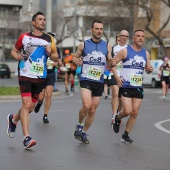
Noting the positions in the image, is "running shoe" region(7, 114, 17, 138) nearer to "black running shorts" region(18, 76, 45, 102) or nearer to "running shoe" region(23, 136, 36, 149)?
"black running shorts" region(18, 76, 45, 102)

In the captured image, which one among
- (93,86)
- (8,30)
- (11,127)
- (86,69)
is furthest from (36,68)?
(8,30)

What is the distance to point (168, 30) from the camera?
48.3m

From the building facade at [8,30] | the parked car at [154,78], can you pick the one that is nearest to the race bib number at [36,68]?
the parked car at [154,78]

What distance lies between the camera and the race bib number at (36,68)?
361 inches

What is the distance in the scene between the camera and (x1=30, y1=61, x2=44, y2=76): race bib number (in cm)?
917

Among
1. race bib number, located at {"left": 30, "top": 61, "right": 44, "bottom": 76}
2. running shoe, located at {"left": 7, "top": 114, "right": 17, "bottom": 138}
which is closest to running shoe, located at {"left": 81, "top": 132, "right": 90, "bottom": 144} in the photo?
running shoe, located at {"left": 7, "top": 114, "right": 17, "bottom": 138}

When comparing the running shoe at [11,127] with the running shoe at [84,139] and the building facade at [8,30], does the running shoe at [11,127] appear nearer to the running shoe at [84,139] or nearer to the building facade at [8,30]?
the running shoe at [84,139]

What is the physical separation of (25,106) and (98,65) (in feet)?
4.85

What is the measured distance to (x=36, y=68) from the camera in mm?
9180

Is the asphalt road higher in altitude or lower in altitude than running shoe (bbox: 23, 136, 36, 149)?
lower

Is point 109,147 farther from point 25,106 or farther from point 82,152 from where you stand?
point 25,106

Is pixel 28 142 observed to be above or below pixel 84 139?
above

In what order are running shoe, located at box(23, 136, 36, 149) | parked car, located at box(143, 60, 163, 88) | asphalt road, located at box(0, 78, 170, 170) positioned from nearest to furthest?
asphalt road, located at box(0, 78, 170, 170), running shoe, located at box(23, 136, 36, 149), parked car, located at box(143, 60, 163, 88)

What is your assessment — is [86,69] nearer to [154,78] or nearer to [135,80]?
[135,80]
